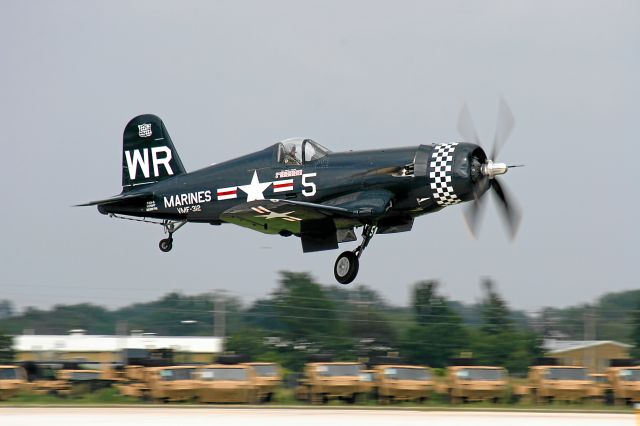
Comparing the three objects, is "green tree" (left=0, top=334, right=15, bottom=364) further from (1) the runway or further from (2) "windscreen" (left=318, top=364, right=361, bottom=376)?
(2) "windscreen" (left=318, top=364, right=361, bottom=376)

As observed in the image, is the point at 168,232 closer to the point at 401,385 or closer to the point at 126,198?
the point at 126,198

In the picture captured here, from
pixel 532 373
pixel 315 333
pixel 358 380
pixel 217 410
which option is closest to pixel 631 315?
pixel 315 333

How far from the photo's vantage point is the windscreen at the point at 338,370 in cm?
2877

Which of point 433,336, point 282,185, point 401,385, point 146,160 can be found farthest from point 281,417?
point 433,336

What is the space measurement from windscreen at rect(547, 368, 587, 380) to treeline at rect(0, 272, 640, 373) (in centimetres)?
1894

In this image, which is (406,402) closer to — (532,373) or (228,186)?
(532,373)

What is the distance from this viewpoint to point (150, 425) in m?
21.7

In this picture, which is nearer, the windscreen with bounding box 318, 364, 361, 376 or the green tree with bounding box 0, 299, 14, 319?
the windscreen with bounding box 318, 364, 361, 376

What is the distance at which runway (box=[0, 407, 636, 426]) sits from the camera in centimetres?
2259

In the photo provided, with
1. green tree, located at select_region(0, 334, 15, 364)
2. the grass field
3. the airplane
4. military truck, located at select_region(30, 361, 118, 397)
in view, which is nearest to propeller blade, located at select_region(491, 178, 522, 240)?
the airplane

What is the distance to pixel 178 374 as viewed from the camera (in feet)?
92.4

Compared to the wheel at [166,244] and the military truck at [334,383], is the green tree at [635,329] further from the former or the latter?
the wheel at [166,244]

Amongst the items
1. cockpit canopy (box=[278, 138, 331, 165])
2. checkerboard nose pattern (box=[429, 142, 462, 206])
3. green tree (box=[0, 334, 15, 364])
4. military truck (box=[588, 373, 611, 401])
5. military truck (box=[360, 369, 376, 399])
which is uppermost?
cockpit canopy (box=[278, 138, 331, 165])

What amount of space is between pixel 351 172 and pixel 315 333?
131ft
